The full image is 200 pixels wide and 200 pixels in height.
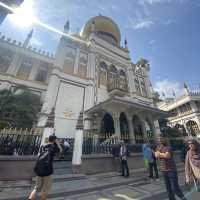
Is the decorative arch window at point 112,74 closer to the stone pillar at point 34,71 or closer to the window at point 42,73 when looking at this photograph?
the window at point 42,73

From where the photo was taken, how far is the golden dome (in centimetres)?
1994

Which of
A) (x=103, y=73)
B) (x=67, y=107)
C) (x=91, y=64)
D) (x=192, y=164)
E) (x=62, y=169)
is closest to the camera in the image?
(x=192, y=164)

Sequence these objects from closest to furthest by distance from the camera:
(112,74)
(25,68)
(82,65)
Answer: (25,68) < (82,65) < (112,74)

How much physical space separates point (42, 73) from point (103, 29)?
11.9 m

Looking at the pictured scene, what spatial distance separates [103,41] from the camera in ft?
60.6

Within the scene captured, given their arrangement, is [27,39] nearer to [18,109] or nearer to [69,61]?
[69,61]

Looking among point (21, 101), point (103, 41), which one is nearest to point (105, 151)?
point (21, 101)

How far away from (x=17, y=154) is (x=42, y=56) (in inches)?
516

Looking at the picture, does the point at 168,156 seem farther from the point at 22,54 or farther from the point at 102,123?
the point at 22,54

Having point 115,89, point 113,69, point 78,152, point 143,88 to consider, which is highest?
point 113,69

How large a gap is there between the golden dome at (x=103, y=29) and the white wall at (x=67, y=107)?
1084 centimetres

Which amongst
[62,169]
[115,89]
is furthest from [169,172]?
[115,89]

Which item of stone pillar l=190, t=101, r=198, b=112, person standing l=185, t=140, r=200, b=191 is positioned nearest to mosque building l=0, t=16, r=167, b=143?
person standing l=185, t=140, r=200, b=191

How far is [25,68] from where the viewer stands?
14102 mm
